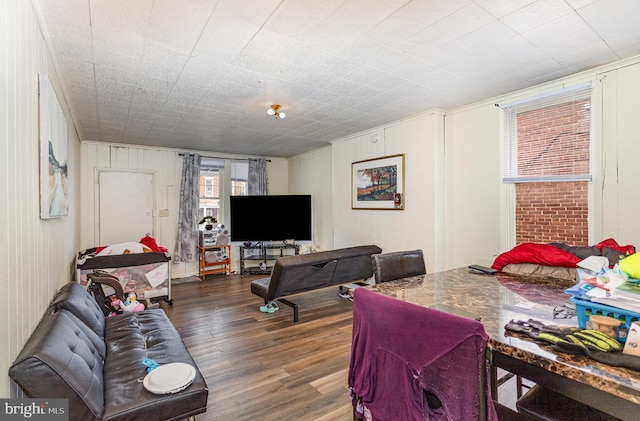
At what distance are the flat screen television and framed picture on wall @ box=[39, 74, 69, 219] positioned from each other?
3.72 metres

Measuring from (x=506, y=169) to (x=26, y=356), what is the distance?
4007mm

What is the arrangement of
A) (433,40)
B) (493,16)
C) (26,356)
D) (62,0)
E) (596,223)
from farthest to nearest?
(596,223), (433,40), (493,16), (62,0), (26,356)

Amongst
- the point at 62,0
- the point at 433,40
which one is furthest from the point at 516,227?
the point at 62,0

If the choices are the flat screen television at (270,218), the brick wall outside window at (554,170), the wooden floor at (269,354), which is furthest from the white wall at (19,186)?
the flat screen television at (270,218)

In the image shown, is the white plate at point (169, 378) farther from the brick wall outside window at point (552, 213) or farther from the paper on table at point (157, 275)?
the brick wall outside window at point (552, 213)

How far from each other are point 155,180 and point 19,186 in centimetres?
486

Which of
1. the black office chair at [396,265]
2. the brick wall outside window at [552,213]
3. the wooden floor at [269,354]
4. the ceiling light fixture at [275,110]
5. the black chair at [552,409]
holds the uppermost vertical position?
the ceiling light fixture at [275,110]

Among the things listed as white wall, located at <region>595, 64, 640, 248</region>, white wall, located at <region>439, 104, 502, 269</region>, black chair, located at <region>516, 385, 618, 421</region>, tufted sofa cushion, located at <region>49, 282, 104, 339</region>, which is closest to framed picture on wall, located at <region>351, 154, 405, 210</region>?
white wall, located at <region>439, 104, 502, 269</region>

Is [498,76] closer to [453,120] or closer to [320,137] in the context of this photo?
[453,120]

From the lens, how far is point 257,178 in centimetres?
688

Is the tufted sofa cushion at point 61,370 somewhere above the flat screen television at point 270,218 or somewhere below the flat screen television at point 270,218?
below

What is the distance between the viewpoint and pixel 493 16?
1.95 meters

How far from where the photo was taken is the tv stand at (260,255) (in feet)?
21.1

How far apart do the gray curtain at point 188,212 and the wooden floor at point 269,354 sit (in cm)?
146
